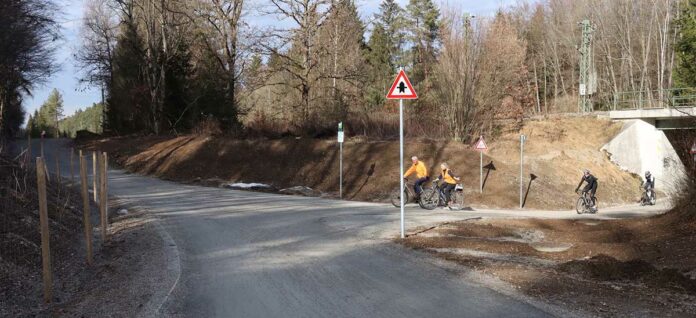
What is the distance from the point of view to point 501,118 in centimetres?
3856

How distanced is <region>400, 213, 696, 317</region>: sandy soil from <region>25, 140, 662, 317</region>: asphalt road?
641mm

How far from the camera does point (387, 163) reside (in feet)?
93.8

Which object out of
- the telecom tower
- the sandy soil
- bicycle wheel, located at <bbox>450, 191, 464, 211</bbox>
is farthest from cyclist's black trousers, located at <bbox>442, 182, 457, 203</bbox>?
the telecom tower

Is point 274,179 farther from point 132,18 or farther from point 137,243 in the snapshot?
point 132,18

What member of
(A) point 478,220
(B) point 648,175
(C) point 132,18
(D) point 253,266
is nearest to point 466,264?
(D) point 253,266

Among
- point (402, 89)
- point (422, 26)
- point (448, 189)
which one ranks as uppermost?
point (422, 26)

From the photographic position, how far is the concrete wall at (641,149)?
117ft

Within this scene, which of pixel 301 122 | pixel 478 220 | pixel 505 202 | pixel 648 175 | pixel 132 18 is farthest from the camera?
pixel 132 18

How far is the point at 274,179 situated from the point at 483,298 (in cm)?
2298

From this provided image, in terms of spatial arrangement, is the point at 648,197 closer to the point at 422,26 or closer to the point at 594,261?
the point at 594,261

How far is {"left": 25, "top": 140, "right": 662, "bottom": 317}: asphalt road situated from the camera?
6168mm

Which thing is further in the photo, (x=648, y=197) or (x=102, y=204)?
(x=648, y=197)

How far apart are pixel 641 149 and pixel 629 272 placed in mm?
32695

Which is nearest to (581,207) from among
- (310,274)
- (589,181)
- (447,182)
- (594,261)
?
(589,181)
